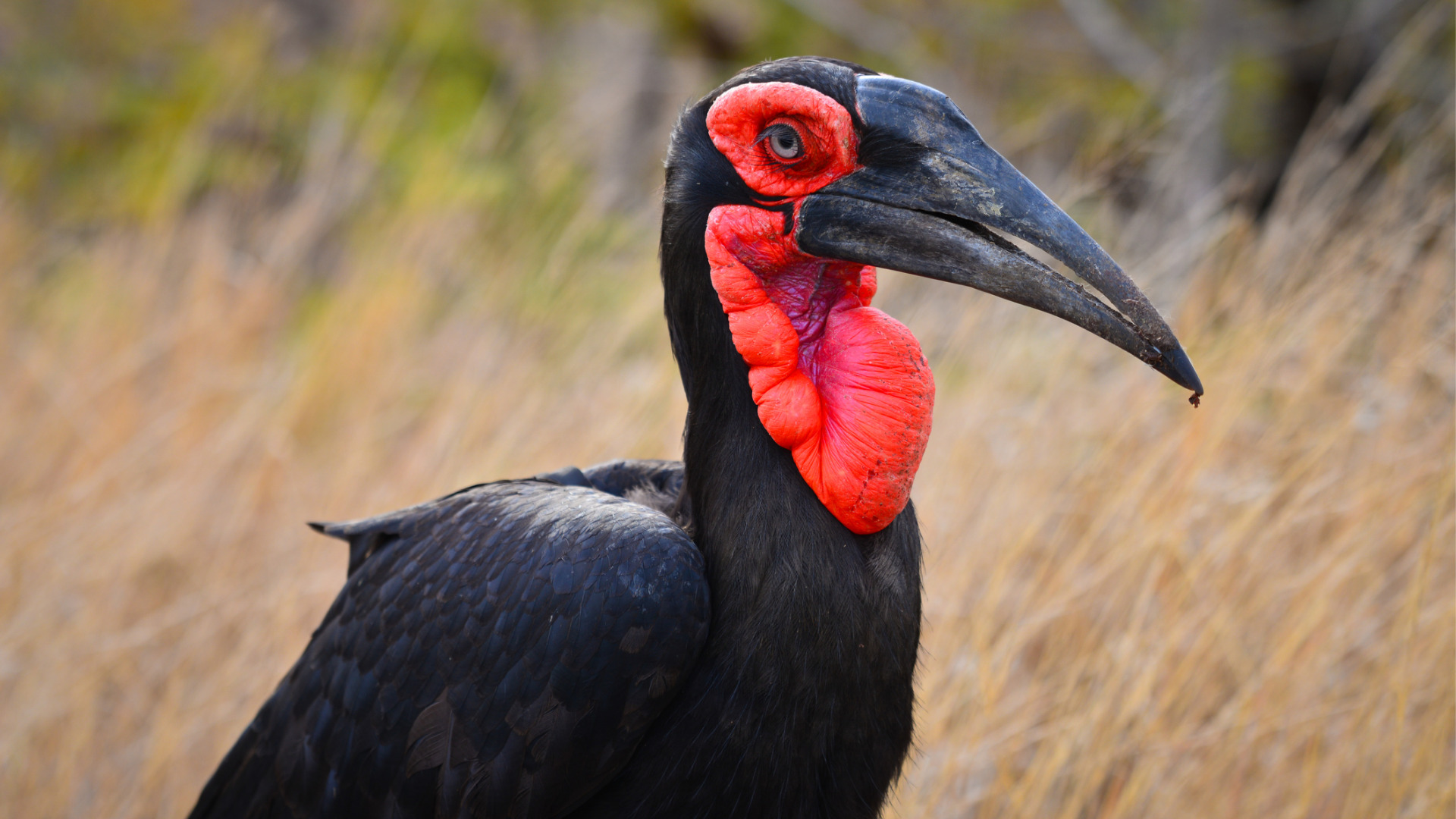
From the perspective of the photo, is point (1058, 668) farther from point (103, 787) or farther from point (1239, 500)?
point (103, 787)

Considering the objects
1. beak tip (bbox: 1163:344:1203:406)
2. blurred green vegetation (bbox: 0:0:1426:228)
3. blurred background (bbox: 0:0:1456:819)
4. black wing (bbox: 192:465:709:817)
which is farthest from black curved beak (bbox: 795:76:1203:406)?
blurred green vegetation (bbox: 0:0:1426:228)

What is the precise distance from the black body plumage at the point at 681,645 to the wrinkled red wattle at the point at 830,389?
4 cm

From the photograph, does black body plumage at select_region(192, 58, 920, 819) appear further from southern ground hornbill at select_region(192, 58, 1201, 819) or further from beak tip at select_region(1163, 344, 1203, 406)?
beak tip at select_region(1163, 344, 1203, 406)

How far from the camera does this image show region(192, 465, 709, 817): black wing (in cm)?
169

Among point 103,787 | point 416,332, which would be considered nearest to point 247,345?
point 416,332

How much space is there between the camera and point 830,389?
70.4 inches

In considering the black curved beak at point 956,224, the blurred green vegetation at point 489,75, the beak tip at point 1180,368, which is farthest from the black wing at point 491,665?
the blurred green vegetation at point 489,75

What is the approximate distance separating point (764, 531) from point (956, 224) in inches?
24.5

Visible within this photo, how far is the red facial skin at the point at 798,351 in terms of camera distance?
5.56 ft

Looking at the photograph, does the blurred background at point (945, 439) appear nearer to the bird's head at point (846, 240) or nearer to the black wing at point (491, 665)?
the black wing at point (491, 665)

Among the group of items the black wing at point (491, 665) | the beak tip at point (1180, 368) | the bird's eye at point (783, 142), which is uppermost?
the bird's eye at point (783, 142)

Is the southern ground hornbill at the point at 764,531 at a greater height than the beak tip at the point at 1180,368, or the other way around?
the beak tip at the point at 1180,368

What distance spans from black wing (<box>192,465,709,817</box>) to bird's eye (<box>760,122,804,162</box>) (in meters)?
0.70

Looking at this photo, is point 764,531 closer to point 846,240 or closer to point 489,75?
point 846,240
